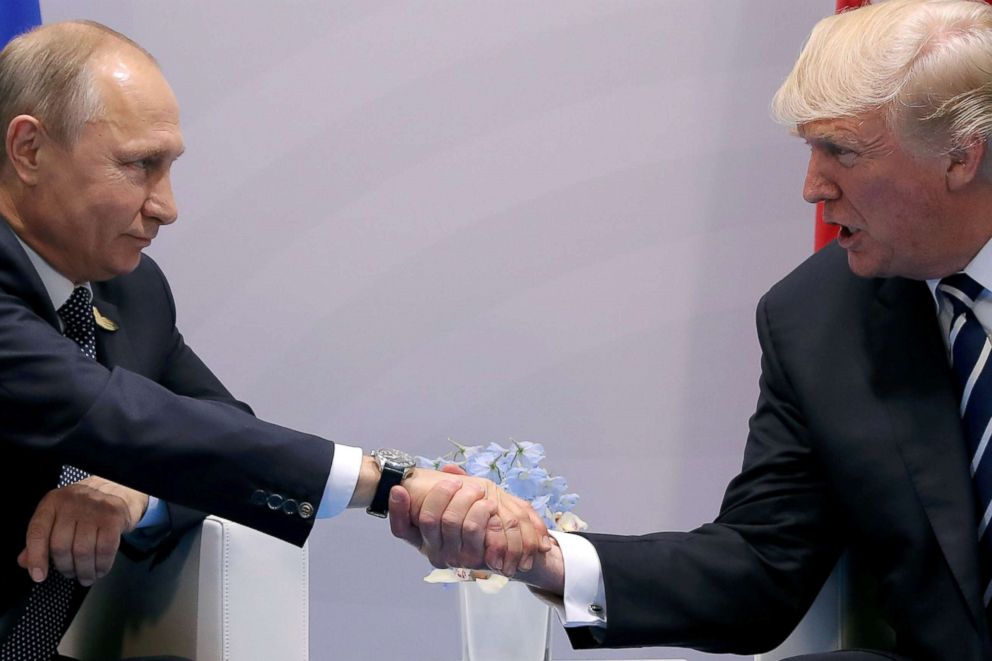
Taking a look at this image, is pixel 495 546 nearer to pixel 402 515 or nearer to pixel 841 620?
pixel 402 515

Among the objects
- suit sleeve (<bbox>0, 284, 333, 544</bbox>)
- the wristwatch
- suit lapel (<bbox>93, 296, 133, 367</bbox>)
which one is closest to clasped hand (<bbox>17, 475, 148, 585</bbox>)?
suit sleeve (<bbox>0, 284, 333, 544</bbox>)

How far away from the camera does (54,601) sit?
77.6 inches

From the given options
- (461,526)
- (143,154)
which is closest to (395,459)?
(461,526)

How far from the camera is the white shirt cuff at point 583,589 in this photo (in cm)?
190

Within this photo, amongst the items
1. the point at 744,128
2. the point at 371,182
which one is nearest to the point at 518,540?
the point at 371,182

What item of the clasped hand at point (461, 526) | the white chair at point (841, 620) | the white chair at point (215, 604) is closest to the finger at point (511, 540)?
the clasped hand at point (461, 526)

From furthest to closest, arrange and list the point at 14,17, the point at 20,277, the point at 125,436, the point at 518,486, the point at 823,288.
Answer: the point at 14,17, the point at 518,486, the point at 823,288, the point at 20,277, the point at 125,436

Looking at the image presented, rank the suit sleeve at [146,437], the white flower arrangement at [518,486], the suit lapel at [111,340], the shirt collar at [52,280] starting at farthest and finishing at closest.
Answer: the white flower arrangement at [518,486], the suit lapel at [111,340], the shirt collar at [52,280], the suit sleeve at [146,437]

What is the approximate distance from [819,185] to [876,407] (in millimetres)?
342

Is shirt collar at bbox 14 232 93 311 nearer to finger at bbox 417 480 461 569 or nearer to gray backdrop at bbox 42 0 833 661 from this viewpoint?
finger at bbox 417 480 461 569

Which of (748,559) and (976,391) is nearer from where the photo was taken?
(976,391)

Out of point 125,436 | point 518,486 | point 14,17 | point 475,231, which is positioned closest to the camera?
point 125,436

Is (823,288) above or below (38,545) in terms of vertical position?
above

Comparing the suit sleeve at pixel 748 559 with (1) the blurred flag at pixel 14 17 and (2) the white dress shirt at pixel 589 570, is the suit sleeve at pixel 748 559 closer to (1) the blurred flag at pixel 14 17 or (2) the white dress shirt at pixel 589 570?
(2) the white dress shirt at pixel 589 570
